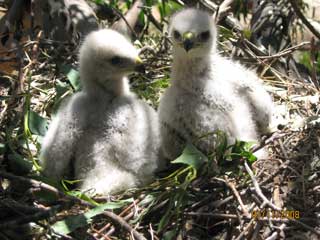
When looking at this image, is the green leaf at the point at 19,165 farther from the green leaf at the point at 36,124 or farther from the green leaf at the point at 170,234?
the green leaf at the point at 170,234

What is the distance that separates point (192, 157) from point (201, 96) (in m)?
0.41

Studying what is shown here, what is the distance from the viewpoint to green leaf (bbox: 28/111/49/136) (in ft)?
14.2

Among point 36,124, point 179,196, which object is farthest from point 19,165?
point 179,196

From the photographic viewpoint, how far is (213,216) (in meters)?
3.69

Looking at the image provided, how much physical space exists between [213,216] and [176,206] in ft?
0.67

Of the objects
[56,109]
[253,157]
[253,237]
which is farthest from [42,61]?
[253,237]

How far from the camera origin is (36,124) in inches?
172

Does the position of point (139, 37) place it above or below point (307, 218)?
above

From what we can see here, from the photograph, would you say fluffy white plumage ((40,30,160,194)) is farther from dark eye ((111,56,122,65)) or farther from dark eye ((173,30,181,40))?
dark eye ((173,30,181,40))

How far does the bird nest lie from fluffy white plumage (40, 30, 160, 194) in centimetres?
10

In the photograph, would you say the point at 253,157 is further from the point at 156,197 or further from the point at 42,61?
the point at 42,61

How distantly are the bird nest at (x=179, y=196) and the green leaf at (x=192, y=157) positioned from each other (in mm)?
19
